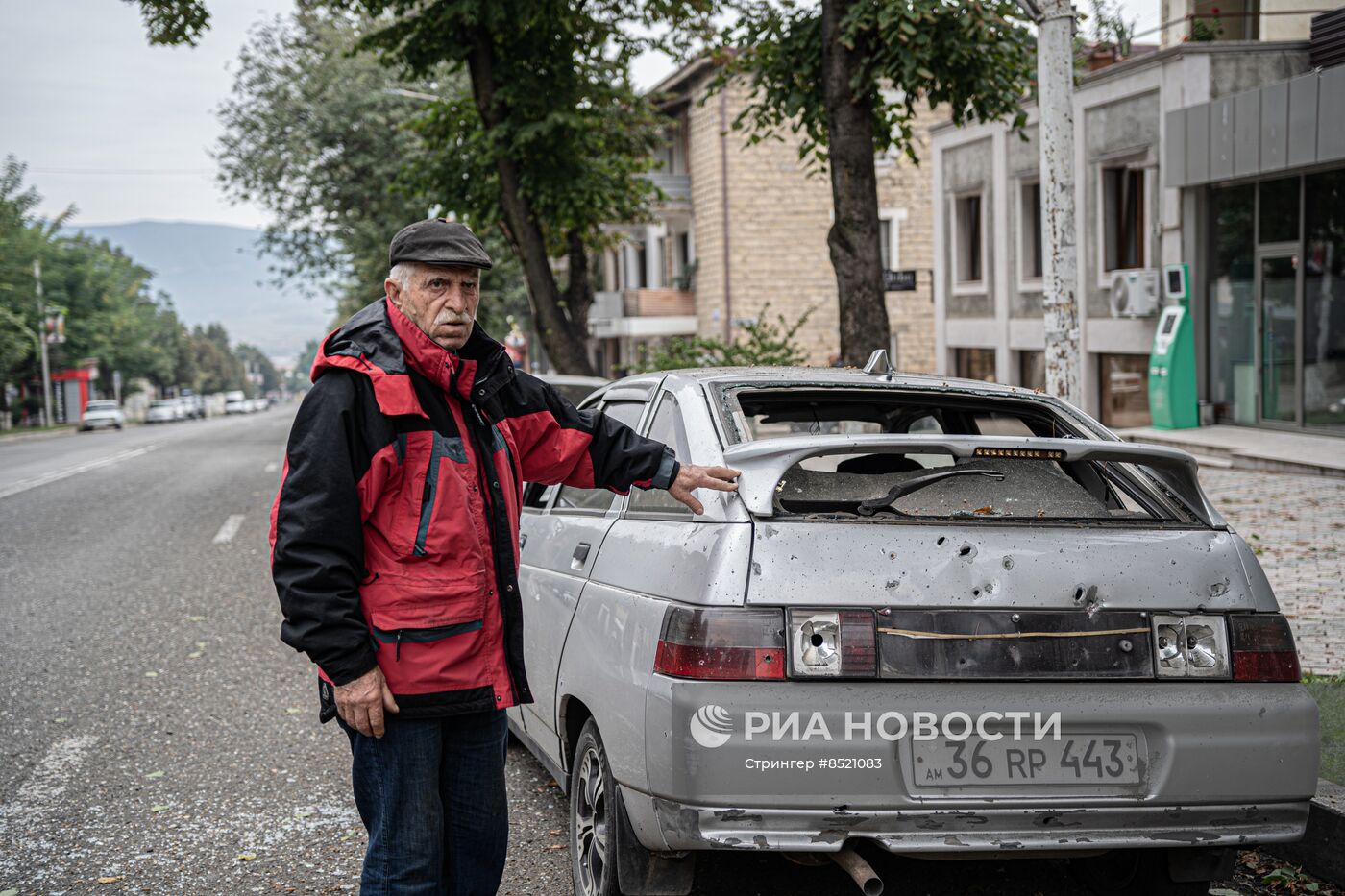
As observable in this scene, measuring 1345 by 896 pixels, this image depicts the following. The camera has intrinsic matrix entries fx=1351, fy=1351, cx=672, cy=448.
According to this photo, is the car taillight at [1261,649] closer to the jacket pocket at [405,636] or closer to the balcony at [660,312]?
the jacket pocket at [405,636]

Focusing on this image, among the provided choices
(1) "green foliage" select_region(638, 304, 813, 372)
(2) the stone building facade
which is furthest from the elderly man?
(2) the stone building facade

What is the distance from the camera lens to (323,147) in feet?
121

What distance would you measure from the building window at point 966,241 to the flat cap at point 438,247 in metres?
25.5

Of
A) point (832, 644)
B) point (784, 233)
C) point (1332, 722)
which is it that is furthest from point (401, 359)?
point (784, 233)

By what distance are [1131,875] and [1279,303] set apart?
1652 cm

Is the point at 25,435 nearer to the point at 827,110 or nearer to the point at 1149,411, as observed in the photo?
the point at 1149,411

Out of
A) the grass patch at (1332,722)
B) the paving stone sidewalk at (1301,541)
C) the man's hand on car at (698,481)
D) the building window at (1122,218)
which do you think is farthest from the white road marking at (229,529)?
the building window at (1122,218)

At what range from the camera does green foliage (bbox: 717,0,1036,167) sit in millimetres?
10539

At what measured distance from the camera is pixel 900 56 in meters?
10.6

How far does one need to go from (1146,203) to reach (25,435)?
50.6m

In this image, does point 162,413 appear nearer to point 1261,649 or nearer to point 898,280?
point 898,280

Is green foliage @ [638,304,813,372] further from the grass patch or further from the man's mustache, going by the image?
the man's mustache

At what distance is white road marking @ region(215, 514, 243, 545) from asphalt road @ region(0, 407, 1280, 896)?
1.15 meters

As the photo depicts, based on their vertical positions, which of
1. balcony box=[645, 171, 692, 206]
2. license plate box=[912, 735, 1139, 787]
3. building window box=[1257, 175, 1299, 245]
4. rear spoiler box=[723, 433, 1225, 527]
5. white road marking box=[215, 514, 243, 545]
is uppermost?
balcony box=[645, 171, 692, 206]
